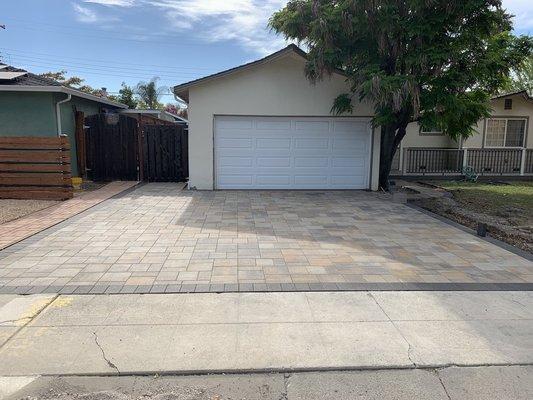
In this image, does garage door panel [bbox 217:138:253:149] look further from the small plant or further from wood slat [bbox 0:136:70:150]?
the small plant

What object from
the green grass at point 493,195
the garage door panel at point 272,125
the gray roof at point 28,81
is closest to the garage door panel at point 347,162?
the garage door panel at point 272,125

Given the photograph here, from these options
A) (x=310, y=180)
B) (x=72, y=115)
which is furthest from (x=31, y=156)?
(x=310, y=180)

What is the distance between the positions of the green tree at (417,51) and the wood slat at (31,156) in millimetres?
6838

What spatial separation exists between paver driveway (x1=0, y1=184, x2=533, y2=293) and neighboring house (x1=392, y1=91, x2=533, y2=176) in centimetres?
918

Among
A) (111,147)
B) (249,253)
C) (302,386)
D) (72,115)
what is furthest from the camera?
(111,147)

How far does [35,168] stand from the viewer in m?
10.5

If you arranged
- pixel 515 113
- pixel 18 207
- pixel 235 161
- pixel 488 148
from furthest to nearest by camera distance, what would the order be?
pixel 515 113, pixel 488 148, pixel 235 161, pixel 18 207

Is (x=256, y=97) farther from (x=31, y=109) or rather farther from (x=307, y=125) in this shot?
(x=31, y=109)

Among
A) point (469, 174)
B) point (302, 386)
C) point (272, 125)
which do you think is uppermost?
point (272, 125)

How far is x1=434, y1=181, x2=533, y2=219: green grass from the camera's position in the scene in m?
10.6

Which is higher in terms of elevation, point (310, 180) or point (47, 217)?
point (310, 180)

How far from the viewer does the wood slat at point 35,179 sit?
416 inches

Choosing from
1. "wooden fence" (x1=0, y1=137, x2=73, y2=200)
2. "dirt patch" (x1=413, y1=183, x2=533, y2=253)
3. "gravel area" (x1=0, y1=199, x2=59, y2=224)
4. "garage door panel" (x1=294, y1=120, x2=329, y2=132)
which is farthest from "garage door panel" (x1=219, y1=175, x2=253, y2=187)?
"dirt patch" (x1=413, y1=183, x2=533, y2=253)

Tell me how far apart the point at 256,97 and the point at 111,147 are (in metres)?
5.64
